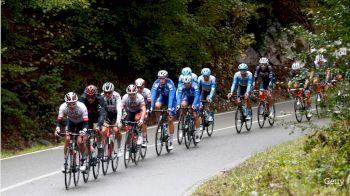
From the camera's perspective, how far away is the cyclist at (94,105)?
15.0m

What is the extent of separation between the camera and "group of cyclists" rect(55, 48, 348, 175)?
1290 centimetres

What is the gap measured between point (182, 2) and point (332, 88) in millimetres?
16562

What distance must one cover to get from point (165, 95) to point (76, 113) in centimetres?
505

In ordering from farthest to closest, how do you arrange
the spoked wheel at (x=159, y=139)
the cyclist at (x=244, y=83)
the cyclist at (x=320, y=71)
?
the cyclist at (x=244, y=83), the spoked wheel at (x=159, y=139), the cyclist at (x=320, y=71)

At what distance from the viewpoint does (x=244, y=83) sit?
2242cm

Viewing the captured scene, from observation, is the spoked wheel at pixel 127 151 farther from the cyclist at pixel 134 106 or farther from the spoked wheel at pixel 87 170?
the spoked wheel at pixel 87 170

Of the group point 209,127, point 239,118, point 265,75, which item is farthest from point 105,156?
point 265,75

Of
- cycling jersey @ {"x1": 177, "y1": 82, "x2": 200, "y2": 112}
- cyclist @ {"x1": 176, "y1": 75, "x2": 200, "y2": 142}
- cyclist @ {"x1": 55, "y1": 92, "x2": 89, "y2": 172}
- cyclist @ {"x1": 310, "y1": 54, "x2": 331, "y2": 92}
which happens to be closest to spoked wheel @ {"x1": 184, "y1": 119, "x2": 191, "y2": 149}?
cyclist @ {"x1": 176, "y1": 75, "x2": 200, "y2": 142}

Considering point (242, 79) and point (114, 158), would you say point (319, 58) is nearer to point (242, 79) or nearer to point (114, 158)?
point (114, 158)

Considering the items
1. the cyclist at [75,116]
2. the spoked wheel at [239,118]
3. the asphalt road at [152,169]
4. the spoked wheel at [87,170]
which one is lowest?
the asphalt road at [152,169]

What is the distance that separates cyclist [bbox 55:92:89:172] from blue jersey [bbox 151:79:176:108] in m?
3.82

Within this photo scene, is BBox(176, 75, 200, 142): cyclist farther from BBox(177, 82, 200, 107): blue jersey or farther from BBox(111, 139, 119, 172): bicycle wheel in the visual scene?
BBox(111, 139, 119, 172): bicycle wheel

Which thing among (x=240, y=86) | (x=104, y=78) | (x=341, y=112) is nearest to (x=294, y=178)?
(x=341, y=112)

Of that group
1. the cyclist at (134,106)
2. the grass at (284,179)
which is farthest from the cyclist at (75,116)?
the grass at (284,179)
